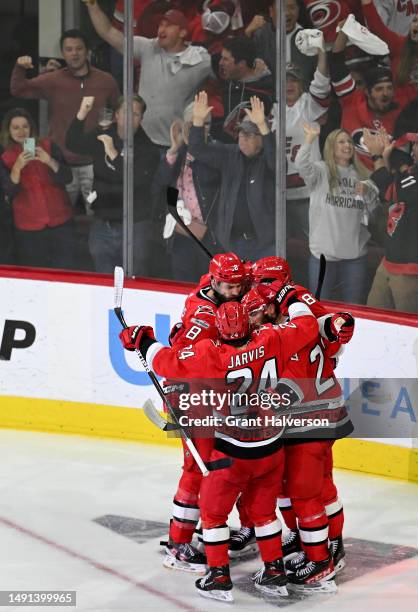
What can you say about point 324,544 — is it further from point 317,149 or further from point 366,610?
point 317,149

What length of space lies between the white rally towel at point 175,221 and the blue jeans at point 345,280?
30.4 inches

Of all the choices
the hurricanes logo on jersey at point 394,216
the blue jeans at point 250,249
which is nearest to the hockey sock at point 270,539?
the hurricanes logo on jersey at point 394,216

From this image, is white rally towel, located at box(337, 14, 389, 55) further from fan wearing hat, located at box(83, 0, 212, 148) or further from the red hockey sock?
the red hockey sock

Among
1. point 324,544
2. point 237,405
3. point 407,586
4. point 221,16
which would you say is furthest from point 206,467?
point 221,16

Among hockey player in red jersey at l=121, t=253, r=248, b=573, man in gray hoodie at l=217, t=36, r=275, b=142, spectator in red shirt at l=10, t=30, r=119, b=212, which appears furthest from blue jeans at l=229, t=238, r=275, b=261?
hockey player in red jersey at l=121, t=253, r=248, b=573

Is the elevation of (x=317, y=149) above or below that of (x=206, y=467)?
above

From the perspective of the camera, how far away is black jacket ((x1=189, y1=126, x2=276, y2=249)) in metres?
6.07

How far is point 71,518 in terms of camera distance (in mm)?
4883

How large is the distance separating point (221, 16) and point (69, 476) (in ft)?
8.03

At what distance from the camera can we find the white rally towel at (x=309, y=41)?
5.91 m

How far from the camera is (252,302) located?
12.9ft

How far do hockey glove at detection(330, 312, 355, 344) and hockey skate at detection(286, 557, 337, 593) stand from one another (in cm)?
75

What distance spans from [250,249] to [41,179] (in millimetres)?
1290

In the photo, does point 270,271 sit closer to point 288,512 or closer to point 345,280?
point 288,512
